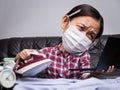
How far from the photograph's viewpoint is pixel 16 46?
87.4 inches

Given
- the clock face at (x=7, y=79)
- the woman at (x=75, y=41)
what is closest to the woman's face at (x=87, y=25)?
the woman at (x=75, y=41)

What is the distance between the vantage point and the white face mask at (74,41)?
1.30 meters

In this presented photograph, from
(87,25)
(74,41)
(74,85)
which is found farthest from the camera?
(74,41)

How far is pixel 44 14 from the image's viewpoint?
2.46 metres

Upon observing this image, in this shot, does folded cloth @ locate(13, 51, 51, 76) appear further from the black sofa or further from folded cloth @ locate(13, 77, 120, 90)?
the black sofa

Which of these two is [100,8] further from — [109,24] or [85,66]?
[85,66]

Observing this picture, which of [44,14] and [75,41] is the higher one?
[75,41]

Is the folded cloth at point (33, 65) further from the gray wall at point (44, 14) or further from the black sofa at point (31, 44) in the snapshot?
the gray wall at point (44, 14)

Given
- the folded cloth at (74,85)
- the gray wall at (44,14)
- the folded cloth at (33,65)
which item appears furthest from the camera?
the gray wall at (44,14)

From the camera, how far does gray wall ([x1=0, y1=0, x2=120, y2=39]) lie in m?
2.45

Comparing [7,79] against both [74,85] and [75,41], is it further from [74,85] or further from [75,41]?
[75,41]

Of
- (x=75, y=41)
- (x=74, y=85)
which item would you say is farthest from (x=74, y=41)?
(x=74, y=85)

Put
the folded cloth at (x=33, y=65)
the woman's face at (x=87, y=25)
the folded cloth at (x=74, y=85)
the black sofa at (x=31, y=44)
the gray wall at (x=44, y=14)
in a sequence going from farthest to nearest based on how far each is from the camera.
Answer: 1. the gray wall at (x=44, y=14)
2. the black sofa at (x=31, y=44)
3. the woman's face at (x=87, y=25)
4. the folded cloth at (x=33, y=65)
5. the folded cloth at (x=74, y=85)

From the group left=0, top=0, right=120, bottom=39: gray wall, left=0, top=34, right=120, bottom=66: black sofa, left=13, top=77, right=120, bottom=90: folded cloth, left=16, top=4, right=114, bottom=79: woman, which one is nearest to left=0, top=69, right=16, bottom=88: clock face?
left=13, top=77, right=120, bottom=90: folded cloth
